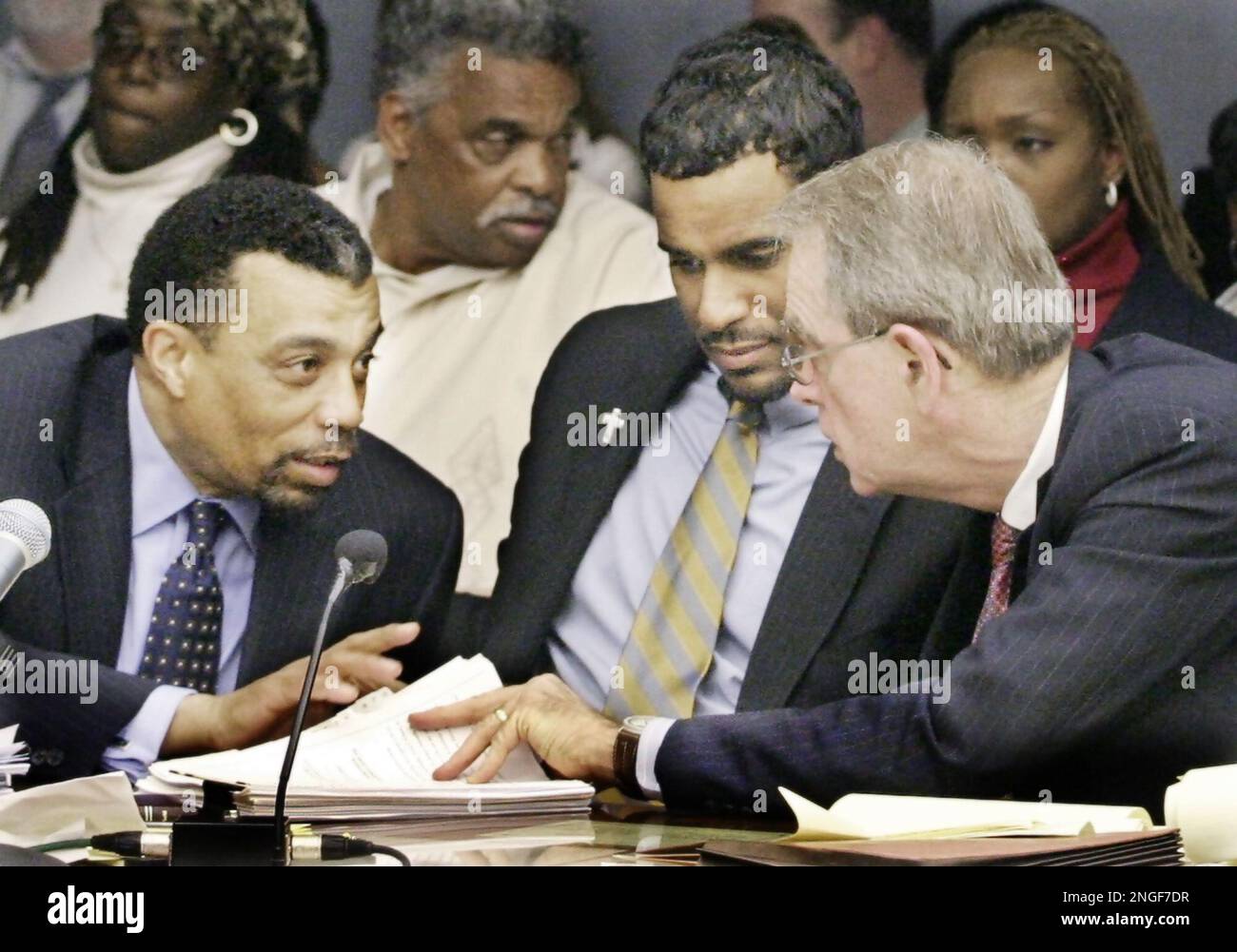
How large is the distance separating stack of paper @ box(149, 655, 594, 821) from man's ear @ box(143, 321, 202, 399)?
0.67 metres

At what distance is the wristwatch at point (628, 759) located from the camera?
3.12m

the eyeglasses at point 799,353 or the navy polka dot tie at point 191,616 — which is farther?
the navy polka dot tie at point 191,616

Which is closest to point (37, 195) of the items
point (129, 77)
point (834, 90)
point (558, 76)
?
point (129, 77)

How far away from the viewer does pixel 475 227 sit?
3.43 meters

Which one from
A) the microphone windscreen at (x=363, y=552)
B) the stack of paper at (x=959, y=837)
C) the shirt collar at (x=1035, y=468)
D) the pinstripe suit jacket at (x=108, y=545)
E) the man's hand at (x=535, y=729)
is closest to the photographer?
the stack of paper at (x=959, y=837)

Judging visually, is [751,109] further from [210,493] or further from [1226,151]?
[210,493]

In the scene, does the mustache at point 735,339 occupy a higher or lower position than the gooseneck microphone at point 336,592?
higher

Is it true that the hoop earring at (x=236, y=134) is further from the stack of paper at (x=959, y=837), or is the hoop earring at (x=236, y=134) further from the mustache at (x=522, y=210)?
the stack of paper at (x=959, y=837)

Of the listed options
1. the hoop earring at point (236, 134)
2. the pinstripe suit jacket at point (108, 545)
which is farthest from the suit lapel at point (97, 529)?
the hoop earring at point (236, 134)

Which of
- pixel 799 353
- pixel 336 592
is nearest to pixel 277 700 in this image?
pixel 336 592

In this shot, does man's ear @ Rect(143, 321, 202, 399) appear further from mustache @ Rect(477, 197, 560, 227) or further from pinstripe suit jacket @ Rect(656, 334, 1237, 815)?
pinstripe suit jacket @ Rect(656, 334, 1237, 815)

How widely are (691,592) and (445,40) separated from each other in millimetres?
1120

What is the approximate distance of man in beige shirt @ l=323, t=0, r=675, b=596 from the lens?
3.40 metres

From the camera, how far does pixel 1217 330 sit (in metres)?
3.37
